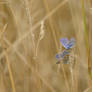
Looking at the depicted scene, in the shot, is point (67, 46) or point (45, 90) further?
point (45, 90)

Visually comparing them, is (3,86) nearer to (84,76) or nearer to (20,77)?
(20,77)

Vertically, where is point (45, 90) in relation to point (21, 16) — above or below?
below

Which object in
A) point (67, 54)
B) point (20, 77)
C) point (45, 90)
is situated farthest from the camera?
point (20, 77)

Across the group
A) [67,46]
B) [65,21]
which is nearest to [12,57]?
[65,21]

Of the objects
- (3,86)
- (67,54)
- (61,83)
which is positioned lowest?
(61,83)

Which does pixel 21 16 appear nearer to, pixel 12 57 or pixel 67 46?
pixel 12 57

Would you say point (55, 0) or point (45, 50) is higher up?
point (55, 0)

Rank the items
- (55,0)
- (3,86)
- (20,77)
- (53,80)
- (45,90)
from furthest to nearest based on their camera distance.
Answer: (55,0)
(53,80)
(20,77)
(45,90)
(3,86)

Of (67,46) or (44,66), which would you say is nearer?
(67,46)

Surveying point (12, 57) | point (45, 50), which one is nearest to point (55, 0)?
point (45, 50)
